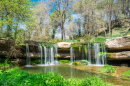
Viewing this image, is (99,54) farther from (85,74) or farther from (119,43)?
(85,74)

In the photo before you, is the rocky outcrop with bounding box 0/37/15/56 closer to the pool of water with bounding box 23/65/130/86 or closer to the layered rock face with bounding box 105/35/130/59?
the pool of water with bounding box 23/65/130/86

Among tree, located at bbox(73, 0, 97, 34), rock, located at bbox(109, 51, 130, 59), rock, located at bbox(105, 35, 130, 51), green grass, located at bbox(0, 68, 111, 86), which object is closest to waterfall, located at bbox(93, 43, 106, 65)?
rock, located at bbox(105, 35, 130, 51)

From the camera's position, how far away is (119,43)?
45.5ft

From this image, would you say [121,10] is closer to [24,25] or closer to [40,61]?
[40,61]

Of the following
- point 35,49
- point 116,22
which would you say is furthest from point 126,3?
point 35,49

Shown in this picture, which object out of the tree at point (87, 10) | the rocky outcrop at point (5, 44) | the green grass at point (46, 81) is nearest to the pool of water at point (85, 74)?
the green grass at point (46, 81)

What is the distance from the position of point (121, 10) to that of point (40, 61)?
35.2 metres

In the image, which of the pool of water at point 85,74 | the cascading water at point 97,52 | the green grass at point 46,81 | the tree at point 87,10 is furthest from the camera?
the tree at point 87,10

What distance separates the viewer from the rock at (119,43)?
13.2 m

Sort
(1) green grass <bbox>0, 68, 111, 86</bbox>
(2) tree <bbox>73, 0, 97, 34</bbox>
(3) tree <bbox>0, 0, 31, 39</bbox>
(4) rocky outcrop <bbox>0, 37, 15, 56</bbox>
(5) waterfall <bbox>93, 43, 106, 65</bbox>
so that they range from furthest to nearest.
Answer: (2) tree <bbox>73, 0, 97, 34</bbox>, (5) waterfall <bbox>93, 43, 106, 65</bbox>, (4) rocky outcrop <bbox>0, 37, 15, 56</bbox>, (3) tree <bbox>0, 0, 31, 39</bbox>, (1) green grass <bbox>0, 68, 111, 86</bbox>

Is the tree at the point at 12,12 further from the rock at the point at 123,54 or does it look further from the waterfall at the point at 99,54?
the rock at the point at 123,54

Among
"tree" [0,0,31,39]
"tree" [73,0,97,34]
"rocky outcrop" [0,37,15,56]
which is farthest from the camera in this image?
"tree" [73,0,97,34]

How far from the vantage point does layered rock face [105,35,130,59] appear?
1331 centimetres

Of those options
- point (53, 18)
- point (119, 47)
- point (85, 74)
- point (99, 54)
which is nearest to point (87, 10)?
point (53, 18)
